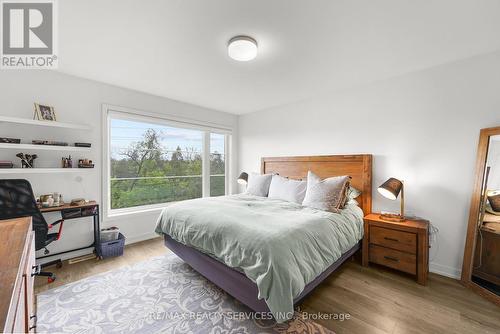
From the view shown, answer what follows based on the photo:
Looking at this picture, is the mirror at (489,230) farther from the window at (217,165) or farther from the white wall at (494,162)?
the window at (217,165)

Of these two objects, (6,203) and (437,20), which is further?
(6,203)

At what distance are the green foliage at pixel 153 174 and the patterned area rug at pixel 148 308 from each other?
139 cm

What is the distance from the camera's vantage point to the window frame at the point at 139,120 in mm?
2965

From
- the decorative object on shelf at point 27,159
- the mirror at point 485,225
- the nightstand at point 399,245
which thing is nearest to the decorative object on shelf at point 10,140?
the decorative object on shelf at point 27,159

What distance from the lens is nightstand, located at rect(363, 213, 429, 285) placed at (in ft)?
7.04

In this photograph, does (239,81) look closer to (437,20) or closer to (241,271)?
(437,20)

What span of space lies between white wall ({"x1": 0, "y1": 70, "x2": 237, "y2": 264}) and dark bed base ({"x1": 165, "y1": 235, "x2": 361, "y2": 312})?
1.52 m

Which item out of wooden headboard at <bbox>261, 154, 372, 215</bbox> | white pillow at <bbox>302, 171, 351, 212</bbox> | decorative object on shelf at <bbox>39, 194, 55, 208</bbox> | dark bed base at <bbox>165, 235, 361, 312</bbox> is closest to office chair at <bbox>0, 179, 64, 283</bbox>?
decorative object on shelf at <bbox>39, 194, 55, 208</bbox>

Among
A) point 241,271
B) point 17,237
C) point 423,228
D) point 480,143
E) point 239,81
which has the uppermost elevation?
point 239,81

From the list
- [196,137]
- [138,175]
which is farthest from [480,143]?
[138,175]

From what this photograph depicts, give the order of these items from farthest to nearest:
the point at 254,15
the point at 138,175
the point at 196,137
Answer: the point at 196,137 → the point at 138,175 → the point at 254,15

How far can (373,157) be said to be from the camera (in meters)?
2.89

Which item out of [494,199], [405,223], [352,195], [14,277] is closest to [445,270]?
[405,223]

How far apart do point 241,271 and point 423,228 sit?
76.2 inches
